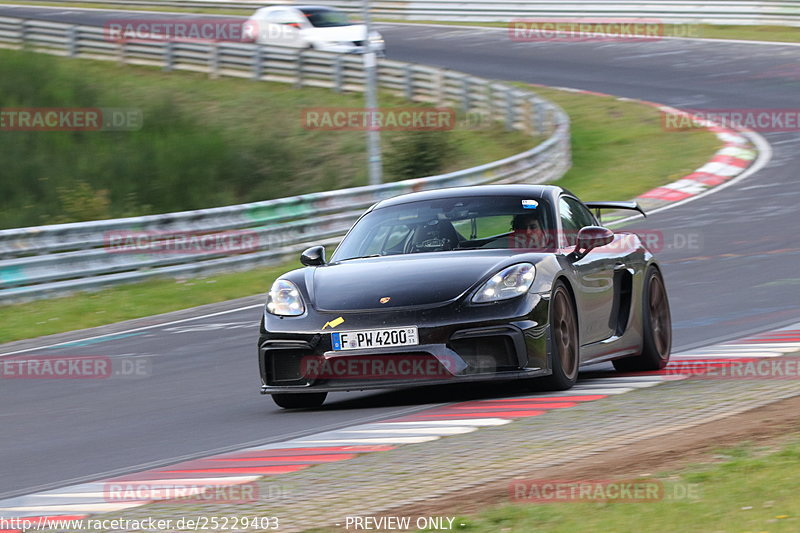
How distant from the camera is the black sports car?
7859 millimetres

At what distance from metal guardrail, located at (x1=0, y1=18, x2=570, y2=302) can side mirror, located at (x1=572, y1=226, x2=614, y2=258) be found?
8.92 m

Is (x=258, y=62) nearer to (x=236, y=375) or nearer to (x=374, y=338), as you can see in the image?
(x=236, y=375)

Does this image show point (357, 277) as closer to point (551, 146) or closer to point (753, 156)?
point (551, 146)

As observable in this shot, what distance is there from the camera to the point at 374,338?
789 centimetres

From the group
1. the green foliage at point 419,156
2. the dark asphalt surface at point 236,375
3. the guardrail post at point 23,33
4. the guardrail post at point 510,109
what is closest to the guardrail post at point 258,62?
the guardrail post at point 23,33

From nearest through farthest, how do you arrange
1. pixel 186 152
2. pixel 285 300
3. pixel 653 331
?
pixel 285 300 < pixel 653 331 < pixel 186 152

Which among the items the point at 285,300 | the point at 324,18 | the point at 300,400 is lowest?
the point at 324,18

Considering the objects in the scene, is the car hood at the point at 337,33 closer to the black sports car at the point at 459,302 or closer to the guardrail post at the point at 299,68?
the guardrail post at the point at 299,68

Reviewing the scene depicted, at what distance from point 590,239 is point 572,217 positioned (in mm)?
776

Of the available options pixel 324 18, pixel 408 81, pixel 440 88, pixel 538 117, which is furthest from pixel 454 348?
pixel 324 18

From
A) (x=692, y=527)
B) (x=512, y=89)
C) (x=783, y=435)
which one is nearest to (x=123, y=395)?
(x=783, y=435)

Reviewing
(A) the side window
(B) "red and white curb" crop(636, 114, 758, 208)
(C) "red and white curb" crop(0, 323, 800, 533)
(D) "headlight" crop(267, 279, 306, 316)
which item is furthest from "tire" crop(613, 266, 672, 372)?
(B) "red and white curb" crop(636, 114, 758, 208)

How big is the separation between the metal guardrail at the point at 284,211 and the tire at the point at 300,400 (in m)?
7.97

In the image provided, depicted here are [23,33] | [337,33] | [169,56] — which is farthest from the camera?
[23,33]
